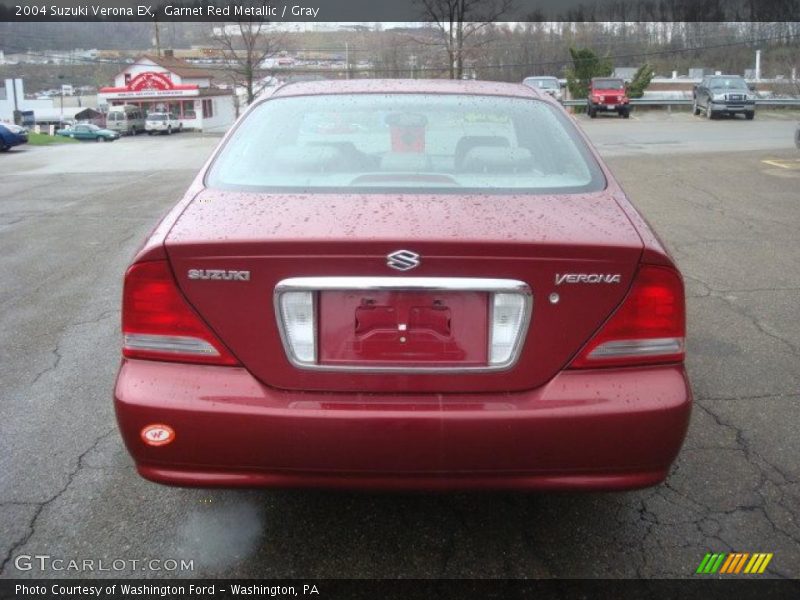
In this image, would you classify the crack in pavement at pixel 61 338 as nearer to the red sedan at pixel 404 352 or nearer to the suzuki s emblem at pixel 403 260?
the red sedan at pixel 404 352

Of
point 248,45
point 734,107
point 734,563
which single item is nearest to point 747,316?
point 734,563

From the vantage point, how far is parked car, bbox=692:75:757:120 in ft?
104

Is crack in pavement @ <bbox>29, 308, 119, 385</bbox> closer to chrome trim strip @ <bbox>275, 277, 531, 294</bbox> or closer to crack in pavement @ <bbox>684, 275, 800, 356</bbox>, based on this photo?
chrome trim strip @ <bbox>275, 277, 531, 294</bbox>

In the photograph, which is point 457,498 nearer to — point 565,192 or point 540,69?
point 565,192

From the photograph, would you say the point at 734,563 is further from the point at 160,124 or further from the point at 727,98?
the point at 160,124

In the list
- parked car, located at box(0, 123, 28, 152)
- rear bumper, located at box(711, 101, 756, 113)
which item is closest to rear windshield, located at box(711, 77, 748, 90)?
rear bumper, located at box(711, 101, 756, 113)

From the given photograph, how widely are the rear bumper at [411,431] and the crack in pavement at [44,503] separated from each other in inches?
27.2

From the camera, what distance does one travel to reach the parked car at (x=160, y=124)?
60.5 metres

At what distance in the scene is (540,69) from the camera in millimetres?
54156

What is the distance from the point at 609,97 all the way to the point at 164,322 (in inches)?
1400

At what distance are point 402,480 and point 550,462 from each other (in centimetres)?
44

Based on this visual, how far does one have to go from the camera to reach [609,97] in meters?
35.2

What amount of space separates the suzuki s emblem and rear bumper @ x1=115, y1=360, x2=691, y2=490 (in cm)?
39

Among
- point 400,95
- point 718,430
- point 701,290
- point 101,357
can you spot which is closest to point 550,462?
point 718,430
